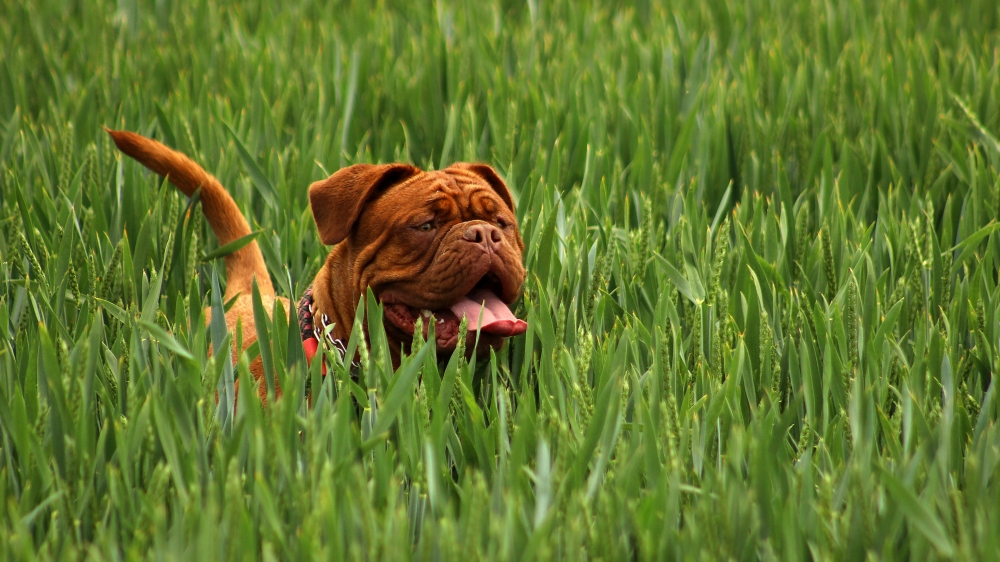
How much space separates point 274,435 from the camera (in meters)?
1.58

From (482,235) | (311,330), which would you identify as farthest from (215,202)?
(482,235)

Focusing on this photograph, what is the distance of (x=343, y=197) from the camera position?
2299 millimetres

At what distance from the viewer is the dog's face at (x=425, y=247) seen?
7.22 feet

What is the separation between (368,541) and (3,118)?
3.39m

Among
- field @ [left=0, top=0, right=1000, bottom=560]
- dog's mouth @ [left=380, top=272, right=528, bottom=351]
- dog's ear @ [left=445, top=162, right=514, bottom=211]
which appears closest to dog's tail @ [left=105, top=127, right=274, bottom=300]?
field @ [left=0, top=0, right=1000, bottom=560]

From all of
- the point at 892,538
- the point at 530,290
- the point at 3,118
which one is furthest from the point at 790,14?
the point at 892,538

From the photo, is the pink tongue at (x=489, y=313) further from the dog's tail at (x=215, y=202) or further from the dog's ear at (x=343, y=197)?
the dog's tail at (x=215, y=202)

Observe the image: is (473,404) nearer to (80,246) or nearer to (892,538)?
(892,538)

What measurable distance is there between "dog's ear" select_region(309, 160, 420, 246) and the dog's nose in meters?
0.28

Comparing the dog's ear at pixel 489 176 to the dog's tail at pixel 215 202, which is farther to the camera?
the dog's tail at pixel 215 202

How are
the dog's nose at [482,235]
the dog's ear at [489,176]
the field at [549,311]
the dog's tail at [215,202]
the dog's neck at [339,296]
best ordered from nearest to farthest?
the field at [549,311]
the dog's nose at [482,235]
the dog's neck at [339,296]
the dog's ear at [489,176]
the dog's tail at [215,202]

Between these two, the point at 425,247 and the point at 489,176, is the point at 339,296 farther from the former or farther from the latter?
the point at 489,176

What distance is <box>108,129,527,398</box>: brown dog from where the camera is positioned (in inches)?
86.8

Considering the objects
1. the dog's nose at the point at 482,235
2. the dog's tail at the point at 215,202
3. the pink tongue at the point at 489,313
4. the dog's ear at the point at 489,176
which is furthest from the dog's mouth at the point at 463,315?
the dog's tail at the point at 215,202
